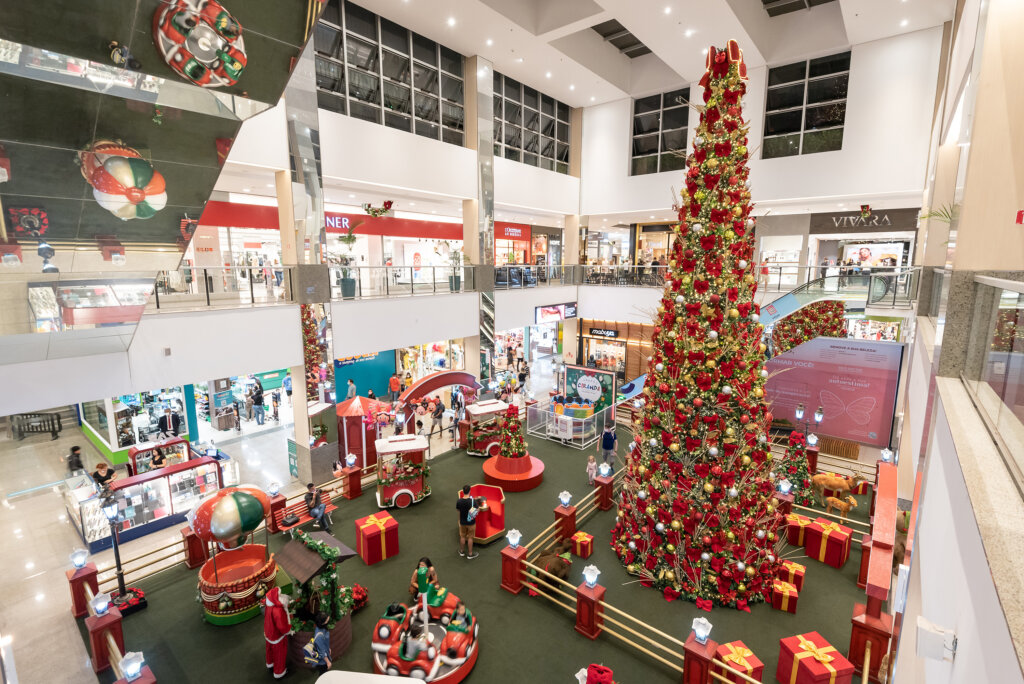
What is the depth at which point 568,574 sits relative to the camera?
721 cm

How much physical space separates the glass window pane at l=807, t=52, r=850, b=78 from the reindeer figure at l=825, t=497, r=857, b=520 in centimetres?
1274

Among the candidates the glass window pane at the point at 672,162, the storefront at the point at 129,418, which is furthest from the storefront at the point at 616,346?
the storefront at the point at 129,418

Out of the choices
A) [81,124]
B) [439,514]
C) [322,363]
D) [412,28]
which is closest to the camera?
[81,124]

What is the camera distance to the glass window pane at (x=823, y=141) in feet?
45.6

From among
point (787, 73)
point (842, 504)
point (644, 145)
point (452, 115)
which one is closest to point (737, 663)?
point (842, 504)

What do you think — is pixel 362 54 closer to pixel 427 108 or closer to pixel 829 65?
pixel 427 108

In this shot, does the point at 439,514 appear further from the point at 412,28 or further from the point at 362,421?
the point at 412,28

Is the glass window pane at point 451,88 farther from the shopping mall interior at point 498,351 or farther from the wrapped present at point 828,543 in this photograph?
the wrapped present at point 828,543

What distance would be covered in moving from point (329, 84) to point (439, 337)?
7.17m

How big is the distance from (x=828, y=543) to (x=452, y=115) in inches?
573

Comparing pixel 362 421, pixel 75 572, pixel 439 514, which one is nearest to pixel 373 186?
pixel 362 421

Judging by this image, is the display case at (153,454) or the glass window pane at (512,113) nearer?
the display case at (153,454)

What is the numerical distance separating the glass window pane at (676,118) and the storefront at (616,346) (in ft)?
24.7

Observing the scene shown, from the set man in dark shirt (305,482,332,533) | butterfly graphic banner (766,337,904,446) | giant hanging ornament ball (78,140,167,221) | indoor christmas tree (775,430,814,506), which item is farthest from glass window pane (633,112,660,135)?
giant hanging ornament ball (78,140,167,221)
